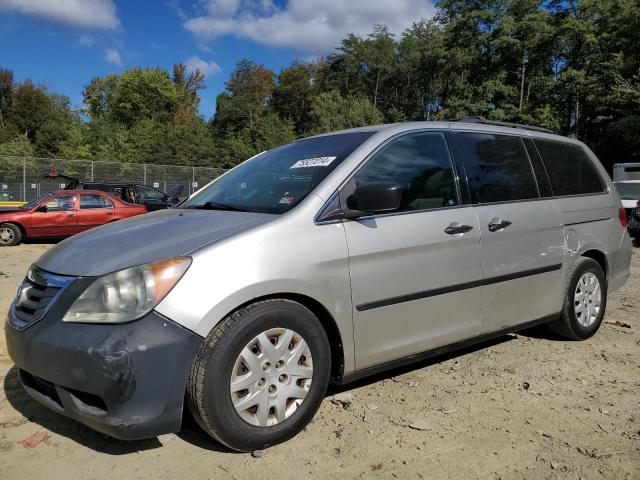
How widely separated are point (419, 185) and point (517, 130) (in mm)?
1452

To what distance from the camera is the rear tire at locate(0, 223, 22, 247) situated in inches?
488

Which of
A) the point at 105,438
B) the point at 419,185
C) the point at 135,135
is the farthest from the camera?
the point at 135,135

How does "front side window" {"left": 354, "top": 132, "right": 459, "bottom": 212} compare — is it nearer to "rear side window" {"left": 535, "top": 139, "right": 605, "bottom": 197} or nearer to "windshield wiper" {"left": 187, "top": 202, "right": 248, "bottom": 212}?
"windshield wiper" {"left": 187, "top": 202, "right": 248, "bottom": 212}

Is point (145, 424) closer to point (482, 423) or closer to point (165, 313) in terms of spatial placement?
point (165, 313)

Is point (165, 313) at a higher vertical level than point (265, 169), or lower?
lower

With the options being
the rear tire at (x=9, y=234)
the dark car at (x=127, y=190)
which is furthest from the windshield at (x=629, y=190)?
the rear tire at (x=9, y=234)

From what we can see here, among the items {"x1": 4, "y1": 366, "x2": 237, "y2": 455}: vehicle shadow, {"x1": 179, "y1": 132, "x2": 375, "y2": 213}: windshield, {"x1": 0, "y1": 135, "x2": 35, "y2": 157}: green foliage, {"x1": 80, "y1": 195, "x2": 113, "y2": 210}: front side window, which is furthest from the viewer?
{"x1": 0, "y1": 135, "x2": 35, "y2": 157}: green foliage

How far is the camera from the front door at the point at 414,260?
3.01 metres

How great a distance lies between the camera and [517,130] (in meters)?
4.31

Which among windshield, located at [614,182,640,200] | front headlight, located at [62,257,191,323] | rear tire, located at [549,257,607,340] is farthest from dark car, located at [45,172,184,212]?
front headlight, located at [62,257,191,323]

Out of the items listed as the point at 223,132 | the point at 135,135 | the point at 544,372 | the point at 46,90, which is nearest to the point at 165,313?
the point at 544,372

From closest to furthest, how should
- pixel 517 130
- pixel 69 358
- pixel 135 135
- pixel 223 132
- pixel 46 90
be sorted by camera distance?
pixel 69 358 < pixel 517 130 < pixel 135 135 < pixel 223 132 < pixel 46 90

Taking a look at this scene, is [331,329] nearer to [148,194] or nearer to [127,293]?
[127,293]

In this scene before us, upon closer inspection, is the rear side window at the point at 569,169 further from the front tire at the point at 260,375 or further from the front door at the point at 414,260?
the front tire at the point at 260,375
